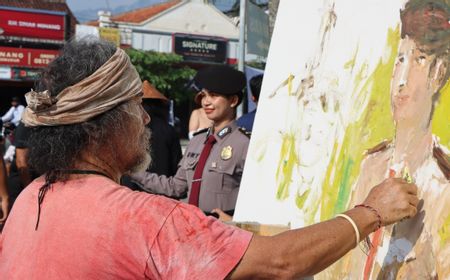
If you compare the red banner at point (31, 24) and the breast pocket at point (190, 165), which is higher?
the breast pocket at point (190, 165)

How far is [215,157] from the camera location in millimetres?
2975

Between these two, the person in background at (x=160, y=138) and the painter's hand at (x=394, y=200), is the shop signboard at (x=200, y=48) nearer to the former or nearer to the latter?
the person in background at (x=160, y=138)

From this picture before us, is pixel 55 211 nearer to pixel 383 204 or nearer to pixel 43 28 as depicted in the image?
pixel 383 204

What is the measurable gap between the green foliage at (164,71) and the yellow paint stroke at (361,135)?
75.6ft

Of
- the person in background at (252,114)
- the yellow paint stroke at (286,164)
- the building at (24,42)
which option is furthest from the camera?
the building at (24,42)

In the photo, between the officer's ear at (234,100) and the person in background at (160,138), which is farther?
the person in background at (160,138)

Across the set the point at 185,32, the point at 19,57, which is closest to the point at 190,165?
the point at 19,57

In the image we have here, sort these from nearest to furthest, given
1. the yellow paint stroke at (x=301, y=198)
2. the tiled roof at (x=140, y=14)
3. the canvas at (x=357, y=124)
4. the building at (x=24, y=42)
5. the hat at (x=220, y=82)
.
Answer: the canvas at (x=357, y=124) < the yellow paint stroke at (x=301, y=198) < the hat at (x=220, y=82) < the building at (x=24, y=42) < the tiled roof at (x=140, y=14)

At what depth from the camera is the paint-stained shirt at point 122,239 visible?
3.99ft

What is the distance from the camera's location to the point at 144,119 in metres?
1.49

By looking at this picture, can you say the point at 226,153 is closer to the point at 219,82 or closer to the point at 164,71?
the point at 219,82

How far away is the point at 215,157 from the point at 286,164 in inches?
31.1

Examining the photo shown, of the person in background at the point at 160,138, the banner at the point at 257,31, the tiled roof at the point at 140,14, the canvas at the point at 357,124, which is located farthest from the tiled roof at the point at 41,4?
the canvas at the point at 357,124

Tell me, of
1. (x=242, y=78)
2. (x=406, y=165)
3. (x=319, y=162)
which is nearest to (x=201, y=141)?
(x=242, y=78)
